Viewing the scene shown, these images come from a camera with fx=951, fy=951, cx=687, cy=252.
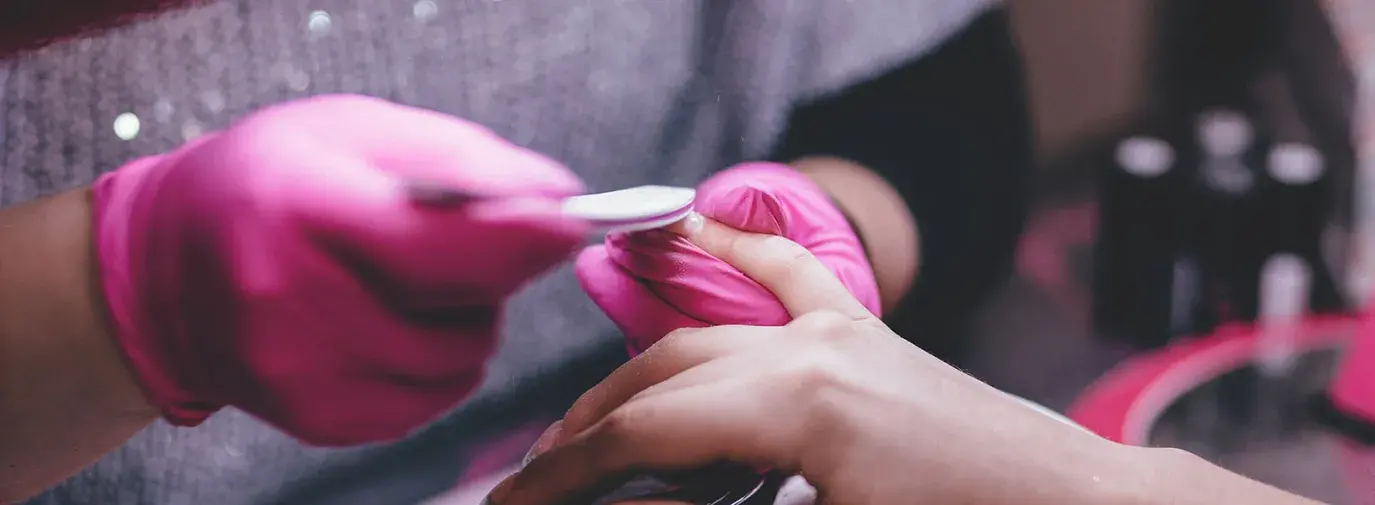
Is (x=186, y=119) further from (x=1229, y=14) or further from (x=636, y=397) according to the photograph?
(x=1229, y=14)

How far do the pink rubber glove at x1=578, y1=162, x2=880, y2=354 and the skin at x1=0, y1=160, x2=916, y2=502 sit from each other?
206mm

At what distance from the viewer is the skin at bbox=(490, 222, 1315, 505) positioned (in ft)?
1.39

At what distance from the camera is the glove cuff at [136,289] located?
353 mm

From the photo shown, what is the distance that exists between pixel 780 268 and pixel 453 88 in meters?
0.19

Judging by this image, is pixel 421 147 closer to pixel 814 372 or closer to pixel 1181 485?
pixel 814 372

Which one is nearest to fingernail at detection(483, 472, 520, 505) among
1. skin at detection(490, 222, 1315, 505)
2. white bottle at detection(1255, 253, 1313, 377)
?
skin at detection(490, 222, 1315, 505)

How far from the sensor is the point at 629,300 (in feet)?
1.64

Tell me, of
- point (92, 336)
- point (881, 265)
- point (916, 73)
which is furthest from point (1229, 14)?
point (92, 336)

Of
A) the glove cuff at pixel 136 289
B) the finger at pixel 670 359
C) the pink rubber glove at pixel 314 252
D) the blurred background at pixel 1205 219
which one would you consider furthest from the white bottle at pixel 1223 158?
the glove cuff at pixel 136 289

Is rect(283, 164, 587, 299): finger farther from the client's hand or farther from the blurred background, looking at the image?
A: the blurred background

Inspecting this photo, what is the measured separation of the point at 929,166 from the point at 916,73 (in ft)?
0.23

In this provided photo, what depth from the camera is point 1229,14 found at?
100 cm

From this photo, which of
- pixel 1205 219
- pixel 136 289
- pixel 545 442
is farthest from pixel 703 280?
pixel 1205 219

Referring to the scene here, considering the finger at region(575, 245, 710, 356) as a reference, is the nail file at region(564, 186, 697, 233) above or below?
above
